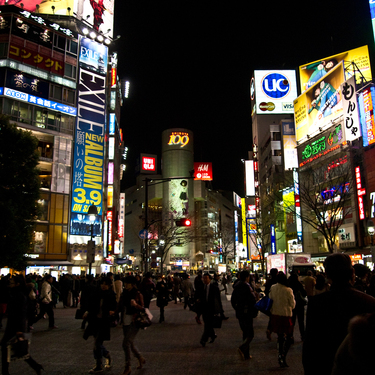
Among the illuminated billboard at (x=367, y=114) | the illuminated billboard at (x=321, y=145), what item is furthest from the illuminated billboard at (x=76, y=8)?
the illuminated billboard at (x=367, y=114)

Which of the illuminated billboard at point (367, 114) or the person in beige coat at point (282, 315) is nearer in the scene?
the person in beige coat at point (282, 315)

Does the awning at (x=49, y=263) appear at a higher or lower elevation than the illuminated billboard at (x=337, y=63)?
lower

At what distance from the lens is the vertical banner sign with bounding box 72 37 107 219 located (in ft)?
137

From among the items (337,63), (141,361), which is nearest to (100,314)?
(141,361)

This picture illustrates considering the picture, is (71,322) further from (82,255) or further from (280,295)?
(82,255)

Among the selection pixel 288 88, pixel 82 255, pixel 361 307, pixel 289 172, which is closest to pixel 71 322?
pixel 361 307

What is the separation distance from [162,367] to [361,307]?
5722mm

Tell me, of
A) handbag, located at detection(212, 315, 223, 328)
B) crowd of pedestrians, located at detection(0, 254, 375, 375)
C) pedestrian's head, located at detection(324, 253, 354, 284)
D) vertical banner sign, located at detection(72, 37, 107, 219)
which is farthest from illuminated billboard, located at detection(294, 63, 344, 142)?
pedestrian's head, located at detection(324, 253, 354, 284)

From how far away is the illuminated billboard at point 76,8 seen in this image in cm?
4684

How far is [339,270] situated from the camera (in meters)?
3.12

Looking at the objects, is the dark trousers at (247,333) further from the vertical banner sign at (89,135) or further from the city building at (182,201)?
the city building at (182,201)

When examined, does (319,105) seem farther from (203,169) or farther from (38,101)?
(203,169)

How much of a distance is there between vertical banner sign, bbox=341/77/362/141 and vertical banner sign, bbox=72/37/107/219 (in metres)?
26.1

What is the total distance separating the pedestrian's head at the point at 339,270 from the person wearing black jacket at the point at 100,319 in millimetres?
5318
